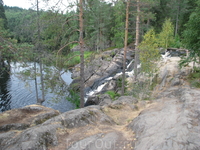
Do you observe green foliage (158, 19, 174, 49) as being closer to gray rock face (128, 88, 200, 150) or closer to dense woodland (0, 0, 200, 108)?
dense woodland (0, 0, 200, 108)

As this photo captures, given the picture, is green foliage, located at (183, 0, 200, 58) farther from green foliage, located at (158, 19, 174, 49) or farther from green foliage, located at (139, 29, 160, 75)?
green foliage, located at (158, 19, 174, 49)

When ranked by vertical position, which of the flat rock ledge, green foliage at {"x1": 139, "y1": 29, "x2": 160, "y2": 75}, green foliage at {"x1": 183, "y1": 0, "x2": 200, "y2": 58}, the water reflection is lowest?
the water reflection

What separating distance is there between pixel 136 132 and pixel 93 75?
17.7 m

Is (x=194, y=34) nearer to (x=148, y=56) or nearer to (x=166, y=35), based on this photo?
(x=148, y=56)

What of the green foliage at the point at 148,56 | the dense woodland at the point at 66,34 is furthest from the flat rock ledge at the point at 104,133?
the green foliage at the point at 148,56

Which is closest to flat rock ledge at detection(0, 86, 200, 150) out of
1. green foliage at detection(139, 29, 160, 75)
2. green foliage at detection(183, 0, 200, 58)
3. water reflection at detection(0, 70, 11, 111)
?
green foliage at detection(183, 0, 200, 58)

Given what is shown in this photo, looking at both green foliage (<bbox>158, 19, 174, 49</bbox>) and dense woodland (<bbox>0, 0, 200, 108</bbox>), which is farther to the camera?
green foliage (<bbox>158, 19, 174, 49</bbox>)

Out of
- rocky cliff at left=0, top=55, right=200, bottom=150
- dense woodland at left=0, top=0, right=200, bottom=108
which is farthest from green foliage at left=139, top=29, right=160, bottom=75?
rocky cliff at left=0, top=55, right=200, bottom=150

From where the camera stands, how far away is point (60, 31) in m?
9.14

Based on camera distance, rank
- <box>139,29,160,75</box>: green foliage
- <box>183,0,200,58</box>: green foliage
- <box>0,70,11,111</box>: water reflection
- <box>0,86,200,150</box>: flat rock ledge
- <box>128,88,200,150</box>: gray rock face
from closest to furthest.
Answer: <box>128,88,200,150</box>: gray rock face < <box>0,86,200,150</box>: flat rock ledge < <box>183,0,200,58</box>: green foliage < <box>139,29,160,75</box>: green foliage < <box>0,70,11,111</box>: water reflection

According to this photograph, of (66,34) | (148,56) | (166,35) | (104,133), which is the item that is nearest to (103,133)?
(104,133)

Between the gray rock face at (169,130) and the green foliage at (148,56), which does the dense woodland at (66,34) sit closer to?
the green foliage at (148,56)

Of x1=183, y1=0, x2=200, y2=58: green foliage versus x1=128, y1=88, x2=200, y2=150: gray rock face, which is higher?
x1=183, y1=0, x2=200, y2=58: green foliage

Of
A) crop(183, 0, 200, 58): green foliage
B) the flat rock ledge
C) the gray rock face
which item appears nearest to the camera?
the gray rock face
